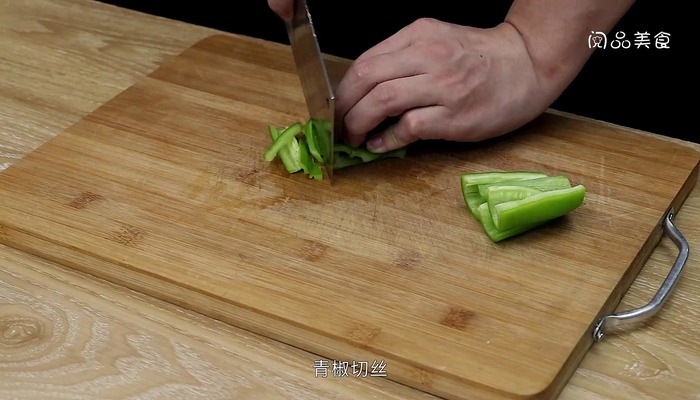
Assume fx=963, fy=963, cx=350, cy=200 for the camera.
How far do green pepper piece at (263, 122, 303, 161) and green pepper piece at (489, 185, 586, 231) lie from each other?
0.42m

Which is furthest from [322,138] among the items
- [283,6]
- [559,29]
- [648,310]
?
[648,310]

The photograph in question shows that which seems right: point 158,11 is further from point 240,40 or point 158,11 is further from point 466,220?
point 466,220

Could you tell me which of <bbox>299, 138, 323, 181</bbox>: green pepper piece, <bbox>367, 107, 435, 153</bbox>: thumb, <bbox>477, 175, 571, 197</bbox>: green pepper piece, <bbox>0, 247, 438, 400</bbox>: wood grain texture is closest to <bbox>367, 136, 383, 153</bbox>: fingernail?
<bbox>367, 107, 435, 153</bbox>: thumb

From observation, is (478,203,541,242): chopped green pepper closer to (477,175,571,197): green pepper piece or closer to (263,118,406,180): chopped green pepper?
(477,175,571,197): green pepper piece

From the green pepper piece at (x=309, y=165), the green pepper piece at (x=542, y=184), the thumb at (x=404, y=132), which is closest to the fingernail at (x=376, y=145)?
the thumb at (x=404, y=132)

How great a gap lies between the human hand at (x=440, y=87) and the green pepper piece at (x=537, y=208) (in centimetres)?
25

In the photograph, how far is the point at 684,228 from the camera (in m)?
1.65

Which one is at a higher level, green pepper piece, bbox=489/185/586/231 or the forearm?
the forearm

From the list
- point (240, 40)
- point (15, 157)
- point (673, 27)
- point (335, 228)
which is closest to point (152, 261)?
point (335, 228)

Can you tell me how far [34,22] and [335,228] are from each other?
46.3 inches

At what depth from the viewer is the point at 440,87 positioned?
67.6 inches

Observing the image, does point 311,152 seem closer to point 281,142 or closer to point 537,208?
point 281,142

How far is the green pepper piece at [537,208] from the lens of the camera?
1515mm

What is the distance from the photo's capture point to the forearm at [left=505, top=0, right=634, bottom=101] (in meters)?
1.74
